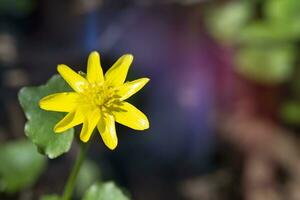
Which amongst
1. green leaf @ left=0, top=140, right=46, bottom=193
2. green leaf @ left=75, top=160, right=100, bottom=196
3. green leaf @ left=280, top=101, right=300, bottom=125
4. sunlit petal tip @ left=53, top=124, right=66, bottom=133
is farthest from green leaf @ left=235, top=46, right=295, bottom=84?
sunlit petal tip @ left=53, top=124, right=66, bottom=133

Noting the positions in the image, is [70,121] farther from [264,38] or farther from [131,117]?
[264,38]

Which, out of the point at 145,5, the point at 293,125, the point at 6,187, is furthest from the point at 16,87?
the point at 293,125

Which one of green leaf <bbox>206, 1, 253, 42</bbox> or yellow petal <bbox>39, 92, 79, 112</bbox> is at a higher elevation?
yellow petal <bbox>39, 92, 79, 112</bbox>

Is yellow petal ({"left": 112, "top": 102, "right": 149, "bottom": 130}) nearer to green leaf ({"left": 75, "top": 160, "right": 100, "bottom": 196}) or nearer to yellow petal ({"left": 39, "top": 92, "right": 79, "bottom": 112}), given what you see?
yellow petal ({"left": 39, "top": 92, "right": 79, "bottom": 112})

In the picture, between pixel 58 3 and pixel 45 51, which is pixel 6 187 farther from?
pixel 58 3

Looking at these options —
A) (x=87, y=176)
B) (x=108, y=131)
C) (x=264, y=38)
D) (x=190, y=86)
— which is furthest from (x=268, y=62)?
(x=108, y=131)
